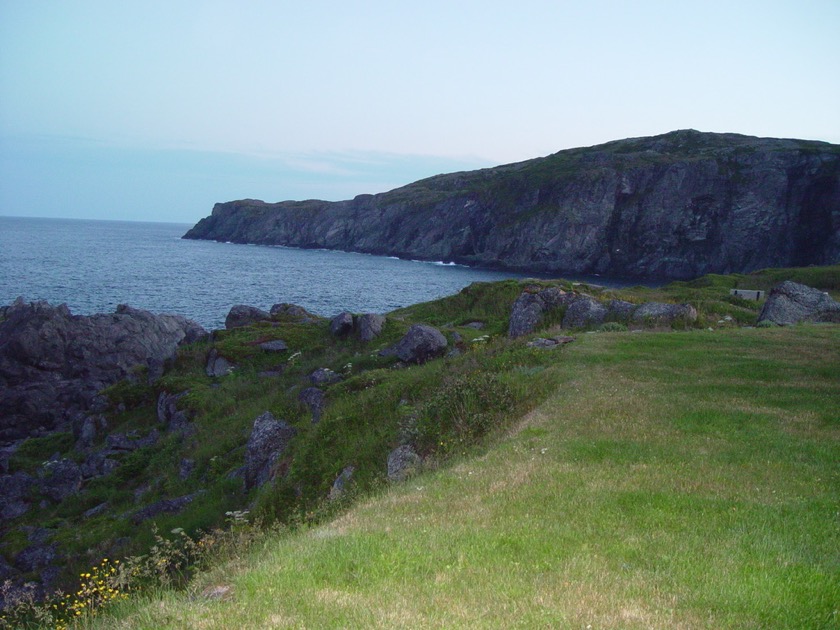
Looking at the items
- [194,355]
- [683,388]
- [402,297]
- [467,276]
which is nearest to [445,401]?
[683,388]

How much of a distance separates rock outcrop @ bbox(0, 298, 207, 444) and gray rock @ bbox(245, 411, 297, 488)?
61.0 ft

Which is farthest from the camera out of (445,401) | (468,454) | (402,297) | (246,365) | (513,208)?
(513,208)

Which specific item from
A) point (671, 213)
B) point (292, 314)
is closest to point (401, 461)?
point (292, 314)

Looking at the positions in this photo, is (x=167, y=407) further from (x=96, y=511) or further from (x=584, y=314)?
(x=584, y=314)

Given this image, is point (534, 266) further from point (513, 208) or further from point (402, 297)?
point (402, 297)

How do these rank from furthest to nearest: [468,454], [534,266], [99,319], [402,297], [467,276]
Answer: [534,266]
[467,276]
[402,297]
[99,319]
[468,454]

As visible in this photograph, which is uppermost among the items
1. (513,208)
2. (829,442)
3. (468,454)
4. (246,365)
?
(513,208)

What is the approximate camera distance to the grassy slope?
19.4 ft

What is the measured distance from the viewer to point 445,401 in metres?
15.2

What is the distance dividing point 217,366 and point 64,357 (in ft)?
49.4

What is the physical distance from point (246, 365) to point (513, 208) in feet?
438

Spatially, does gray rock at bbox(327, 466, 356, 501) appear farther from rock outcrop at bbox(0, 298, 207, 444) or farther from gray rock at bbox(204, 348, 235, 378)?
rock outcrop at bbox(0, 298, 207, 444)

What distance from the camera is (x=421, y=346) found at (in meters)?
26.1

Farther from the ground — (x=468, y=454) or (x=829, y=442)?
(x=829, y=442)
